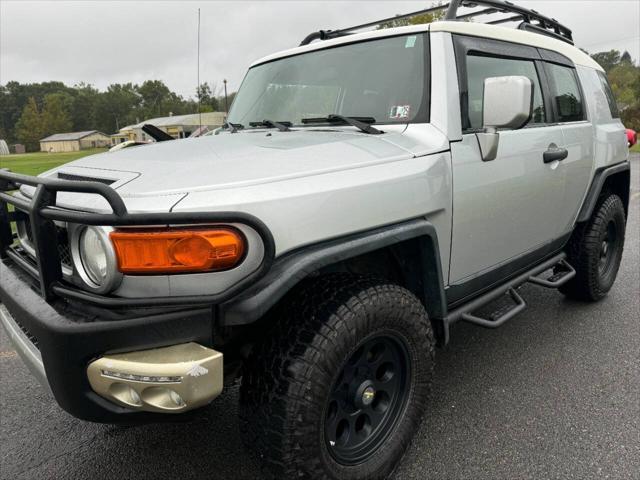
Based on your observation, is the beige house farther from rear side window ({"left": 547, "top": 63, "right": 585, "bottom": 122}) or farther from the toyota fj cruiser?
the toyota fj cruiser

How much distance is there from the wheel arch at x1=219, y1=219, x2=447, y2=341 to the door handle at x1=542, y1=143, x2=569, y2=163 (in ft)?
4.00

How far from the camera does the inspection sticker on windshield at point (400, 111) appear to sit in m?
2.38

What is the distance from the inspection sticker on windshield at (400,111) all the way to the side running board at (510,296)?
0.99 meters

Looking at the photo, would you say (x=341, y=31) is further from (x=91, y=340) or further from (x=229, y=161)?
(x=91, y=340)

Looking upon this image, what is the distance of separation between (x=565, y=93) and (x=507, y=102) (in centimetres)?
152

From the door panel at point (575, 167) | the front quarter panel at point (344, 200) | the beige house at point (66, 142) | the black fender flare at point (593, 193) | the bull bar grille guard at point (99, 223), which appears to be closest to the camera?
the bull bar grille guard at point (99, 223)

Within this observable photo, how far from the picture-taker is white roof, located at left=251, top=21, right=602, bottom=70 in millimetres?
2459

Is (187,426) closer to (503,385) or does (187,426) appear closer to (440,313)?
(440,313)

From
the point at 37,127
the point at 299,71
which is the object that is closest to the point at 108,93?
the point at 37,127

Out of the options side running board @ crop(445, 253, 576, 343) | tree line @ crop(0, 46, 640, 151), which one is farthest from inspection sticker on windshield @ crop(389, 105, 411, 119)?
tree line @ crop(0, 46, 640, 151)

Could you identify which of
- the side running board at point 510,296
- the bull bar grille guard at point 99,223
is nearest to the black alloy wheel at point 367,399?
the side running board at point 510,296

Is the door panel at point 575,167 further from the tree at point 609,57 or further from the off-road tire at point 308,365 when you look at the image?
the tree at point 609,57

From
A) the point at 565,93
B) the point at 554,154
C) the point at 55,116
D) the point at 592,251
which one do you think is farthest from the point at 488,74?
the point at 55,116

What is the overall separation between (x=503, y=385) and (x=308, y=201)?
1.84 m
